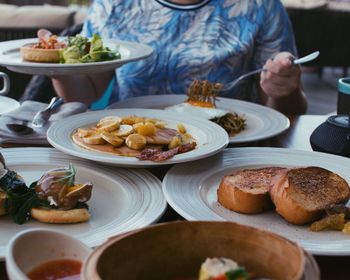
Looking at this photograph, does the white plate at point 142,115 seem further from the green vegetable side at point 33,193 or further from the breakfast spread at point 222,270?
the breakfast spread at point 222,270

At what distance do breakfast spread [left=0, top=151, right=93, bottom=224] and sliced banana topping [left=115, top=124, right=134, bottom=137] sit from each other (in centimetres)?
28

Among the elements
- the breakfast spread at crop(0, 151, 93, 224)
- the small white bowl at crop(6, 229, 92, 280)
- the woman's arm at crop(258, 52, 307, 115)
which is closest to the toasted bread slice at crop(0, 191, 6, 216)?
the breakfast spread at crop(0, 151, 93, 224)

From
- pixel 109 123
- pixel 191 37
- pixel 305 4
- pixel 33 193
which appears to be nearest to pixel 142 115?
pixel 109 123

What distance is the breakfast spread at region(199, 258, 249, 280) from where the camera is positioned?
0.57 meters

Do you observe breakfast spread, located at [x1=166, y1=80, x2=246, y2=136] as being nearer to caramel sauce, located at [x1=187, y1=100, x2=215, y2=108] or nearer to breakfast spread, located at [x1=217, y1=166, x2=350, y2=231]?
caramel sauce, located at [x1=187, y1=100, x2=215, y2=108]

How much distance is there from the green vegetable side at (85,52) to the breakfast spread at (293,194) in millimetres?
782

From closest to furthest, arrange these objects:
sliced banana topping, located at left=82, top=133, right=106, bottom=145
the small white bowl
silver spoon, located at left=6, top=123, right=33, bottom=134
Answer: the small white bowl, sliced banana topping, located at left=82, top=133, right=106, bottom=145, silver spoon, located at left=6, top=123, right=33, bottom=134

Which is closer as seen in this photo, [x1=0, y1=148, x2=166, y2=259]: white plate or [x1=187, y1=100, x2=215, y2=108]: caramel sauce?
[x1=0, y1=148, x2=166, y2=259]: white plate

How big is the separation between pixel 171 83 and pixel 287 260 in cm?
147

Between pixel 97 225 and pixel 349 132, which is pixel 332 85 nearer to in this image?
pixel 349 132

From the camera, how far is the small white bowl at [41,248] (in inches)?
27.0

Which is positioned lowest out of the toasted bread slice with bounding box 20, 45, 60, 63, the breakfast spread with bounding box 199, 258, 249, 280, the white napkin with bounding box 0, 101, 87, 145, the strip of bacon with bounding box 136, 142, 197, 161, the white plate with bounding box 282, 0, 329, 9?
the white plate with bounding box 282, 0, 329, 9

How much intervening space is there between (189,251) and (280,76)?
1.13m

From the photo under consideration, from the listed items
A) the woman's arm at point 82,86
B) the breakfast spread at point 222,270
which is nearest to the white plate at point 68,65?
the woman's arm at point 82,86
